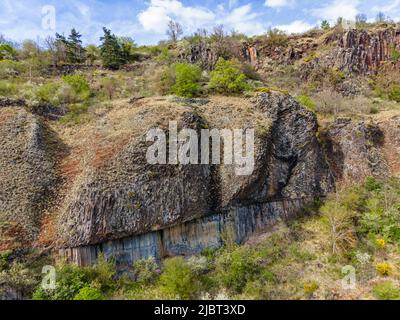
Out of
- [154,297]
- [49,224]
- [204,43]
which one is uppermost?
[204,43]

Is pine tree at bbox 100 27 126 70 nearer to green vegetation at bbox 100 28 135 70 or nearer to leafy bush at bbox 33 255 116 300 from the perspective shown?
green vegetation at bbox 100 28 135 70

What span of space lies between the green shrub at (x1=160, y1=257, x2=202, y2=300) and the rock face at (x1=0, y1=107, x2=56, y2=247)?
7.50 m

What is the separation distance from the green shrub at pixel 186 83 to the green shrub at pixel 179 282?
13313 millimetres

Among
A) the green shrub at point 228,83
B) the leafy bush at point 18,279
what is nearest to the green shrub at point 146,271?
the leafy bush at point 18,279

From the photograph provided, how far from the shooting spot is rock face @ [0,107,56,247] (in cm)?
1644

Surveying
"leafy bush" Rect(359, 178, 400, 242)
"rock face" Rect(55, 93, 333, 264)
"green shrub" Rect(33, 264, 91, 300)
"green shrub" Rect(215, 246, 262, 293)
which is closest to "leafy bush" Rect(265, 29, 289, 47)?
"rock face" Rect(55, 93, 333, 264)

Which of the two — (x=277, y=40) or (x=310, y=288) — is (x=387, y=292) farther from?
(x=277, y=40)

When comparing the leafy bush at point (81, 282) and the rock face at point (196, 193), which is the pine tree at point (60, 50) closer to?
the rock face at point (196, 193)

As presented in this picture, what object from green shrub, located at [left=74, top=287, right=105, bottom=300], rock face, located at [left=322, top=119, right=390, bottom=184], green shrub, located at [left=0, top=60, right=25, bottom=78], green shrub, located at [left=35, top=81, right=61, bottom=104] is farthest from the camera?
green shrub, located at [left=0, top=60, right=25, bottom=78]

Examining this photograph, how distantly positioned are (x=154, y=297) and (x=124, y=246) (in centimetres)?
340
